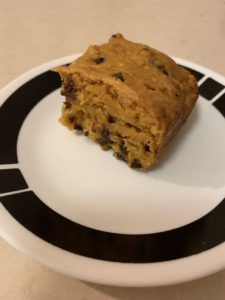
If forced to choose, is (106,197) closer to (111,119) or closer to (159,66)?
(111,119)

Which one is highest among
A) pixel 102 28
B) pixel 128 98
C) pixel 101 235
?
pixel 128 98

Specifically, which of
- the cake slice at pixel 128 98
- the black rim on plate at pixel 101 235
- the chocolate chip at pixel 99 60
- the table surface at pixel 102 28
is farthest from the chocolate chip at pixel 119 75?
the table surface at pixel 102 28

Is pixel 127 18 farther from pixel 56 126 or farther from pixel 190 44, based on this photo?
pixel 56 126

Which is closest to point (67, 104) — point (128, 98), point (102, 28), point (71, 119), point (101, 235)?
point (71, 119)

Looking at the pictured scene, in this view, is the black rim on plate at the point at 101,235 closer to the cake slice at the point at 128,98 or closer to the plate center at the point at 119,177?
the plate center at the point at 119,177

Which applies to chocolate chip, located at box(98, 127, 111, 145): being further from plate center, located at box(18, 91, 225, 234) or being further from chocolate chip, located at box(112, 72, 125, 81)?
chocolate chip, located at box(112, 72, 125, 81)

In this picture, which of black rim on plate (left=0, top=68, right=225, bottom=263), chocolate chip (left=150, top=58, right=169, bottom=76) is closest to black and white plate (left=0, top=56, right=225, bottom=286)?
black rim on plate (left=0, top=68, right=225, bottom=263)

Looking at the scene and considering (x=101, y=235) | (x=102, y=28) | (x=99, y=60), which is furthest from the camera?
(x=102, y=28)
